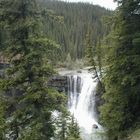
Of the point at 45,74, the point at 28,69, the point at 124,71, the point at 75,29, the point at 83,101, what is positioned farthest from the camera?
the point at 75,29

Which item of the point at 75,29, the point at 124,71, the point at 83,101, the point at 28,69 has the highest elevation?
the point at 28,69

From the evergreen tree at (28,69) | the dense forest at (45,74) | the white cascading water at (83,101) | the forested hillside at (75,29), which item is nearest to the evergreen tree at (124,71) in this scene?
the dense forest at (45,74)

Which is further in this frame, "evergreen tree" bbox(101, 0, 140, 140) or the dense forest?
"evergreen tree" bbox(101, 0, 140, 140)

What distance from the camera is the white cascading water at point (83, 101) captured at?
44.9 metres

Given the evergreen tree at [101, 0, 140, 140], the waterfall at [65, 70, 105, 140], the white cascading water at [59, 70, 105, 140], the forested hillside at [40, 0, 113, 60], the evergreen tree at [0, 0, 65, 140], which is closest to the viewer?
the evergreen tree at [0, 0, 65, 140]

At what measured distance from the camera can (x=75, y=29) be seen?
125 metres

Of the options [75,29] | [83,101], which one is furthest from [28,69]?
[75,29]

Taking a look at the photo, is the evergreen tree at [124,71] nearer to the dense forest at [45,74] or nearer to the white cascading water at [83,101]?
the dense forest at [45,74]

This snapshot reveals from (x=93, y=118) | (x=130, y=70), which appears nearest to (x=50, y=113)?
(x=130, y=70)

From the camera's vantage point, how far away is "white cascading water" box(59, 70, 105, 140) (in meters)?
44.9

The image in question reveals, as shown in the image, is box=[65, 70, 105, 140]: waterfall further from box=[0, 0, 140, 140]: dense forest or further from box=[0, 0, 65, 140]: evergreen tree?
box=[0, 0, 65, 140]: evergreen tree

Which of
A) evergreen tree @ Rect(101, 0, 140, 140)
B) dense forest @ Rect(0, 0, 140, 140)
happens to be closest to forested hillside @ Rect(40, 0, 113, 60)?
evergreen tree @ Rect(101, 0, 140, 140)

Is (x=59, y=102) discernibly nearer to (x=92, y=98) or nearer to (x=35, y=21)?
(x=35, y=21)

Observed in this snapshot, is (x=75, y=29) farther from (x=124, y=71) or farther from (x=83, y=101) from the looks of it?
(x=124, y=71)
